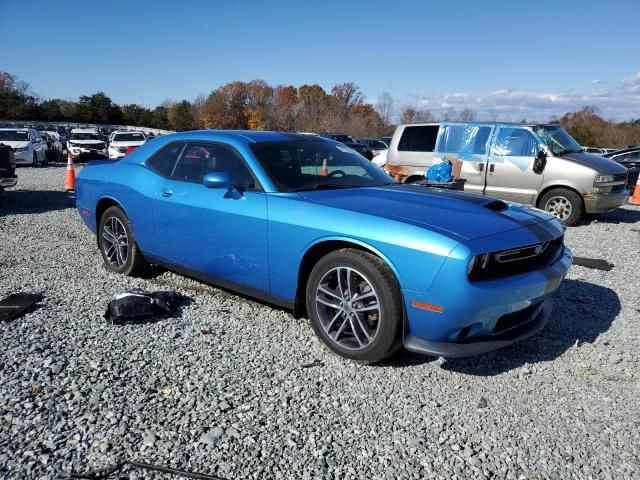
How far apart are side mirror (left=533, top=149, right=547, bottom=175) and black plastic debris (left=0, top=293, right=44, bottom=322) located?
7874 millimetres

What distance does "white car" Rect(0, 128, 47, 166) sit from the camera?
1822cm

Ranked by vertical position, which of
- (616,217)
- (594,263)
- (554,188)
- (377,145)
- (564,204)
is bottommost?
(616,217)

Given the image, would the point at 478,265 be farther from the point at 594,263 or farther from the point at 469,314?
the point at 594,263

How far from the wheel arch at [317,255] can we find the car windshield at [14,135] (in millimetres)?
18891

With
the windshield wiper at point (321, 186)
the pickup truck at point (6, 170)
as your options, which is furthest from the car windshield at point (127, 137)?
the windshield wiper at point (321, 186)

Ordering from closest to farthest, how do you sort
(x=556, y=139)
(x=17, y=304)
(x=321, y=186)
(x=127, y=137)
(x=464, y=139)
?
(x=321, y=186)
(x=17, y=304)
(x=556, y=139)
(x=464, y=139)
(x=127, y=137)

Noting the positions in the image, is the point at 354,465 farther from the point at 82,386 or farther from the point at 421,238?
the point at 82,386

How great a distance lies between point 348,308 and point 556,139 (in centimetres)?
755

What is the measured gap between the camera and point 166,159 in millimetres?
4648

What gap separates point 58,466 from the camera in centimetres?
222

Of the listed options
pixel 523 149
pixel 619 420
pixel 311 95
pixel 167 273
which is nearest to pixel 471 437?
pixel 619 420

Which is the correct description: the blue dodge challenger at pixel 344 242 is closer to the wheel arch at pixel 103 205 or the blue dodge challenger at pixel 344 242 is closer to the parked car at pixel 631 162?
the wheel arch at pixel 103 205

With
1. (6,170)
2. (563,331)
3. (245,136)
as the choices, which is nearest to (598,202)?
(563,331)

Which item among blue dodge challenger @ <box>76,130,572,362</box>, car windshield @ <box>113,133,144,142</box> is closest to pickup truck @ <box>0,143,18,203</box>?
blue dodge challenger @ <box>76,130,572,362</box>
